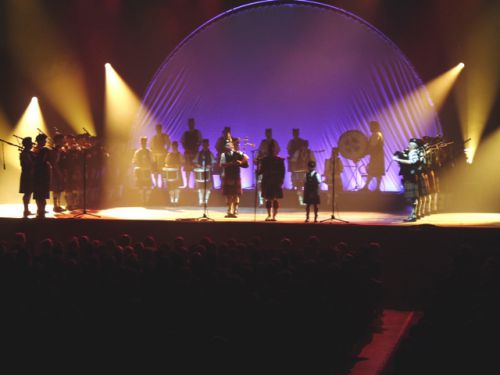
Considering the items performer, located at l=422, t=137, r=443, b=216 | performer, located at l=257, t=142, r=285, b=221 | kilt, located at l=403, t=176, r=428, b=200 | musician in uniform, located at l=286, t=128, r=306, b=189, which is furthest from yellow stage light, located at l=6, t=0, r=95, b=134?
kilt, located at l=403, t=176, r=428, b=200

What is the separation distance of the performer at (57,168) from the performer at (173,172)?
2.92 meters

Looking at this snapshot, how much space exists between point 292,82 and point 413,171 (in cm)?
637

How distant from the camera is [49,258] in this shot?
18.7 ft

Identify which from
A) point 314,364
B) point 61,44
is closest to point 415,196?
point 314,364

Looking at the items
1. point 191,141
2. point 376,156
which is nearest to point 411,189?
point 376,156

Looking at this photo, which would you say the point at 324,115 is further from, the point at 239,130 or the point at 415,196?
the point at 415,196

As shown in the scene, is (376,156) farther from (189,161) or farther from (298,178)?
(189,161)

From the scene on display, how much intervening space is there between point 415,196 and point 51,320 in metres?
8.92

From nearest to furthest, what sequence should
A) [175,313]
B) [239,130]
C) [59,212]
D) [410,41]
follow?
[175,313], [59,212], [410,41], [239,130]

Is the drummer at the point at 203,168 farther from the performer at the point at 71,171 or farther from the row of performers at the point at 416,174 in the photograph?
the row of performers at the point at 416,174

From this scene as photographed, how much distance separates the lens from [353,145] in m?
16.3

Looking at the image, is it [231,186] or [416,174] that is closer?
[416,174]

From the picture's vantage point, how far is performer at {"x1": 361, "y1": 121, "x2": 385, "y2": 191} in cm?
1573

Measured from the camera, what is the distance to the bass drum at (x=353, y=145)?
16.2m
